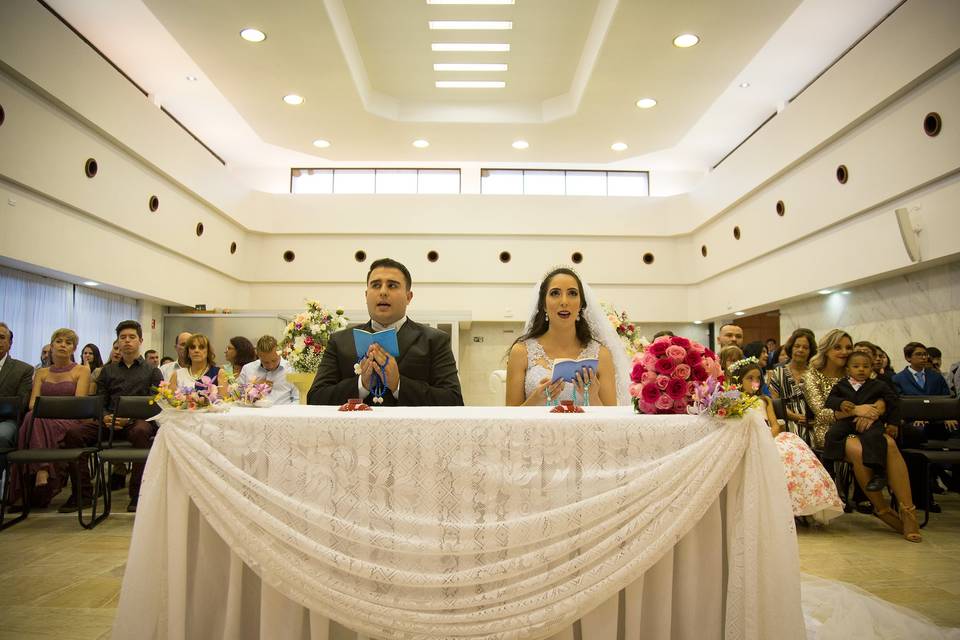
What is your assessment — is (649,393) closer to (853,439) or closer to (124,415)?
(853,439)

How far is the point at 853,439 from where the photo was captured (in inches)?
222

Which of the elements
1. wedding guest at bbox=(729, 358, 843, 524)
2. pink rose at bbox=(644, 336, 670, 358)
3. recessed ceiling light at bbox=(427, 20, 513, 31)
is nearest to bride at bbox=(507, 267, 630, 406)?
pink rose at bbox=(644, 336, 670, 358)

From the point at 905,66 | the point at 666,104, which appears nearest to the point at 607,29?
the point at 666,104

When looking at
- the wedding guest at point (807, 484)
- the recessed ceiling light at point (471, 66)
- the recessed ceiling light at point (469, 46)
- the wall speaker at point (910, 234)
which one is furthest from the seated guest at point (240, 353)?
the wall speaker at point (910, 234)

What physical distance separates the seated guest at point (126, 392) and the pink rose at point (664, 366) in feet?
18.6

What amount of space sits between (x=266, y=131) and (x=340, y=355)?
9065 millimetres

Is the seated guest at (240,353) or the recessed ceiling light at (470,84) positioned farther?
the recessed ceiling light at (470,84)

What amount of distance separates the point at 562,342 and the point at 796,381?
4038 mm

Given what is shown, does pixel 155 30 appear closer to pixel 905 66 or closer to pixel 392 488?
pixel 392 488

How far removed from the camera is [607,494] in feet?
7.06

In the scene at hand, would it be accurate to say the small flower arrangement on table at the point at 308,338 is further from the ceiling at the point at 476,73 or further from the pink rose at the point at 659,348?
the pink rose at the point at 659,348

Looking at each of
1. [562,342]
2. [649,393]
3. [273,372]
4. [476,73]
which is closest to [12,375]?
[273,372]

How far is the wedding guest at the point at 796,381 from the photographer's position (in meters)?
6.45

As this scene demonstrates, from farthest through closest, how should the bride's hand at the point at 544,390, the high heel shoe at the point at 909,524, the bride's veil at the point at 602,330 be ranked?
1. the high heel shoe at the point at 909,524
2. the bride's veil at the point at 602,330
3. the bride's hand at the point at 544,390
